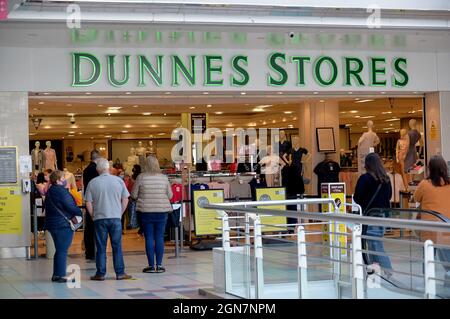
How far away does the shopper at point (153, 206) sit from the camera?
10500 mm

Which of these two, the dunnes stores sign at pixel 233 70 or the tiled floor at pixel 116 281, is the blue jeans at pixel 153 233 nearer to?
the tiled floor at pixel 116 281

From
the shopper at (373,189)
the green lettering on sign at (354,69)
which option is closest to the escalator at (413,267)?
the shopper at (373,189)

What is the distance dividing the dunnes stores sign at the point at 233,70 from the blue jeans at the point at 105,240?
3939 millimetres

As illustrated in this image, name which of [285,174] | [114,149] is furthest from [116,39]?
[114,149]

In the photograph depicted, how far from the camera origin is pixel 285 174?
15.7 metres

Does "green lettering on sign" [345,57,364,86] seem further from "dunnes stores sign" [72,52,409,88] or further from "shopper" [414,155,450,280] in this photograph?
"shopper" [414,155,450,280]

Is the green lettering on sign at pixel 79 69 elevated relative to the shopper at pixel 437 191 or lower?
elevated

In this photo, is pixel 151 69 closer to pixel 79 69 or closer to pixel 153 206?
pixel 79 69

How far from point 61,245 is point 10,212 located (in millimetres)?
3526

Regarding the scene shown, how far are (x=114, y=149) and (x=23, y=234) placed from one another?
18961mm

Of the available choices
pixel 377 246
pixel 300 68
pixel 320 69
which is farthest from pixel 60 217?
pixel 320 69

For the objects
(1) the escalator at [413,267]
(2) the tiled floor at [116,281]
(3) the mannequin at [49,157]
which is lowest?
(2) the tiled floor at [116,281]

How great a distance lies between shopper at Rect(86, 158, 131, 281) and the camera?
1001cm

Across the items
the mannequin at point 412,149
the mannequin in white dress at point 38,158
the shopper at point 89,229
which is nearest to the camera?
the shopper at point 89,229
